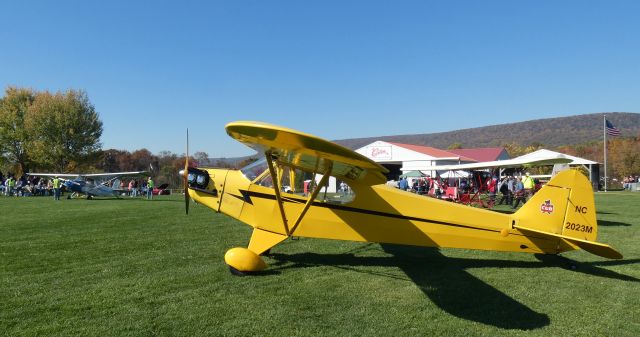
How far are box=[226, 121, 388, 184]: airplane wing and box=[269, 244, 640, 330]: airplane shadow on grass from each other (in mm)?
1712

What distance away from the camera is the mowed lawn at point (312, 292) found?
4316mm

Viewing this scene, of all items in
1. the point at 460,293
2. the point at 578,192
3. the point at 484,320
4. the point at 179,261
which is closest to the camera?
the point at 484,320

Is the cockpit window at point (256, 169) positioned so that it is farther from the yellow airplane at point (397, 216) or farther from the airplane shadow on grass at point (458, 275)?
the airplane shadow on grass at point (458, 275)

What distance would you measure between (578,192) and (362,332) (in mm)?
4654

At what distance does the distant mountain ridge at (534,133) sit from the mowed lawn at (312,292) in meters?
122

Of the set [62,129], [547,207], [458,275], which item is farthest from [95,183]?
[547,207]

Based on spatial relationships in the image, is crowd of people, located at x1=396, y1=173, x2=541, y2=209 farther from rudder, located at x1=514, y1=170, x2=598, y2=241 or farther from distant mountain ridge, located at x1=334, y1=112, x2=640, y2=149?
distant mountain ridge, located at x1=334, y1=112, x2=640, y2=149

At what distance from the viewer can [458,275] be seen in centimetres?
654

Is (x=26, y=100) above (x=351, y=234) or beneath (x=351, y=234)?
above

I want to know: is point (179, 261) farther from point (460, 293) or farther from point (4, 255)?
point (460, 293)

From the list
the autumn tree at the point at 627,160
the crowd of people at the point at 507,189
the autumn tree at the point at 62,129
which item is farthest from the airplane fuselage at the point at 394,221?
the autumn tree at the point at 627,160

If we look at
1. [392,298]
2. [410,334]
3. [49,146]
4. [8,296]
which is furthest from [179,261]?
[49,146]

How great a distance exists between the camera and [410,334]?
4164mm

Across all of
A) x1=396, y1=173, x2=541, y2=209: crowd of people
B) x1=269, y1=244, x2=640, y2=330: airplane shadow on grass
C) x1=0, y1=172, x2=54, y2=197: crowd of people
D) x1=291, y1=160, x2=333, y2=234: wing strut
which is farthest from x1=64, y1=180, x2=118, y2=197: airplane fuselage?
x1=291, y1=160, x2=333, y2=234: wing strut
